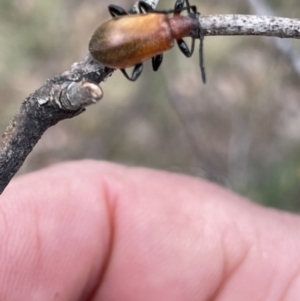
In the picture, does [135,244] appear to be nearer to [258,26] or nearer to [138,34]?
[138,34]

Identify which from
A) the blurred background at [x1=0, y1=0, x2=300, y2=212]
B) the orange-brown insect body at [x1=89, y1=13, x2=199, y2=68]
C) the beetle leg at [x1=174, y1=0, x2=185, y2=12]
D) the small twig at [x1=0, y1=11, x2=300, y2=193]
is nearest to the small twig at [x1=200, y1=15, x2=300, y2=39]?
the small twig at [x1=0, y1=11, x2=300, y2=193]

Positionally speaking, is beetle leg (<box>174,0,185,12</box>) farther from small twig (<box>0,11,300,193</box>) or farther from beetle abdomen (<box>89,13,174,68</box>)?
small twig (<box>0,11,300,193</box>)

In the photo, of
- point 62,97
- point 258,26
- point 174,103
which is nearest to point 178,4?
point 258,26

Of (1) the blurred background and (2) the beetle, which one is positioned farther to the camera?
(1) the blurred background

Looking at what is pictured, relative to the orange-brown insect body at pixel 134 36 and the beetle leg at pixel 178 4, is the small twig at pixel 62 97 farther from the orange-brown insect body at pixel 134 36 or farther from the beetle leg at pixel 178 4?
the beetle leg at pixel 178 4

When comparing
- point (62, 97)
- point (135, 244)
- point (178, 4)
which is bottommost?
point (135, 244)

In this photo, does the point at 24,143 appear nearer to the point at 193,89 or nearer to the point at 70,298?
the point at 70,298
